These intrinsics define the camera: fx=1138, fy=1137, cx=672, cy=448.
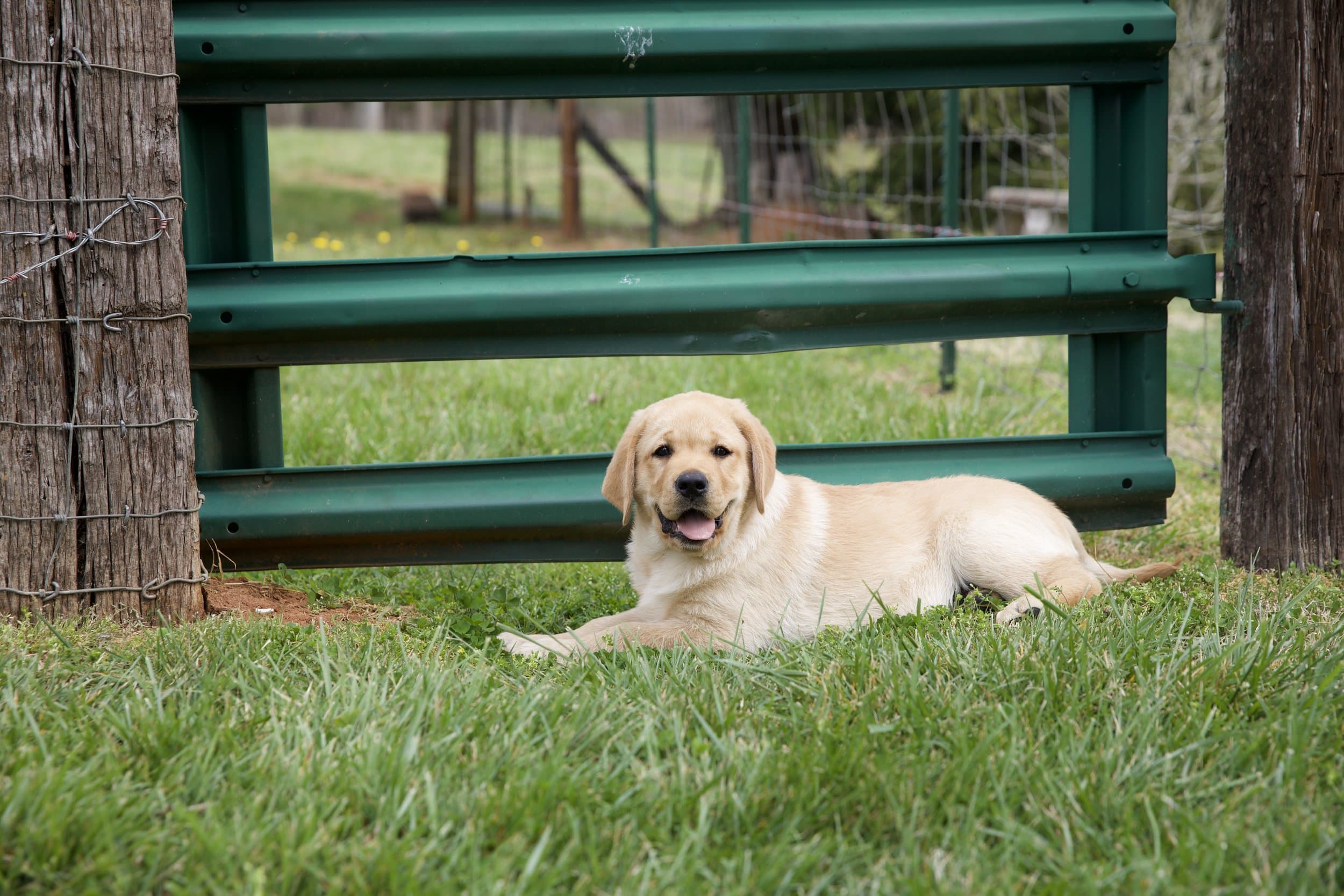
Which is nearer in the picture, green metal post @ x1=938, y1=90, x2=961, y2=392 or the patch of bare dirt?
the patch of bare dirt

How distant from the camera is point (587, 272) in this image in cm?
399

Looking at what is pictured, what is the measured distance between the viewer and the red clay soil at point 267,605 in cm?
366

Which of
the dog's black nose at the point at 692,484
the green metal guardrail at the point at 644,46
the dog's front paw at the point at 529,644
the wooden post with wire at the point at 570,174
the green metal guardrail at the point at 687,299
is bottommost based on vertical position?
the dog's front paw at the point at 529,644

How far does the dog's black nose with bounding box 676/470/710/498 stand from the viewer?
356cm

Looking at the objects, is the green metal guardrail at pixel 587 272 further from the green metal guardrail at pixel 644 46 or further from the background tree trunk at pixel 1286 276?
the background tree trunk at pixel 1286 276

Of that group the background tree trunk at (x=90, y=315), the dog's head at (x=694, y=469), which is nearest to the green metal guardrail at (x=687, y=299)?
the dog's head at (x=694, y=469)

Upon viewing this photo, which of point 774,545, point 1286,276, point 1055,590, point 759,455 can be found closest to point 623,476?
point 759,455

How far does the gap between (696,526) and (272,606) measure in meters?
1.45

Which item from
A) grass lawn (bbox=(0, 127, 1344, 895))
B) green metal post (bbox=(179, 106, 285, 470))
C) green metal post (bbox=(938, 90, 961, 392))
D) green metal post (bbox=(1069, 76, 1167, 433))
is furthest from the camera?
green metal post (bbox=(938, 90, 961, 392))

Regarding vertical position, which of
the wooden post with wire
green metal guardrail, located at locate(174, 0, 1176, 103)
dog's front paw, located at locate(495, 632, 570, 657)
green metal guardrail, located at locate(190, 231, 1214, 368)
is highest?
the wooden post with wire

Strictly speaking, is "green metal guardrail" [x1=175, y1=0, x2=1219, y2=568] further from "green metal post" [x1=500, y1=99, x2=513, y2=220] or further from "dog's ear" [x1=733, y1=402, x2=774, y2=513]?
"green metal post" [x1=500, y1=99, x2=513, y2=220]

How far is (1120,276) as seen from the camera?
4055mm

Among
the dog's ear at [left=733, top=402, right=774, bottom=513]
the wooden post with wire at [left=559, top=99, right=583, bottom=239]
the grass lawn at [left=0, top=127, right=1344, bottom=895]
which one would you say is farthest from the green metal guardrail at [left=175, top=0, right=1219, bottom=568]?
the wooden post with wire at [left=559, top=99, right=583, bottom=239]

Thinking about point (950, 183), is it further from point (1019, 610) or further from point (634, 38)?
point (1019, 610)
